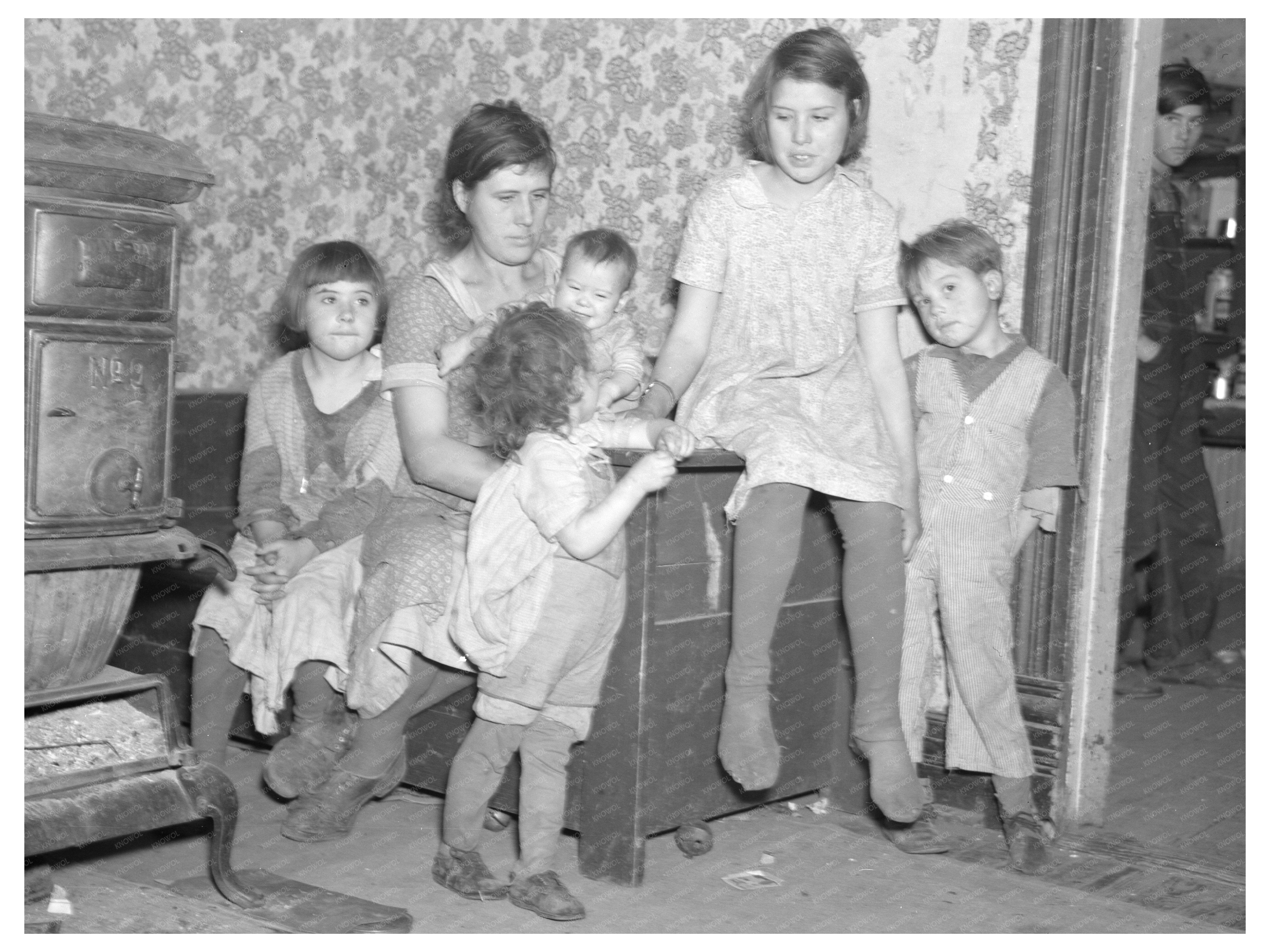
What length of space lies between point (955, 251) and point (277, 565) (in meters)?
1.44

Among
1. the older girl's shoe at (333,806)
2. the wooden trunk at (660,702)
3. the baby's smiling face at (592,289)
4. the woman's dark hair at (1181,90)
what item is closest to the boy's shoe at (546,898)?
the wooden trunk at (660,702)

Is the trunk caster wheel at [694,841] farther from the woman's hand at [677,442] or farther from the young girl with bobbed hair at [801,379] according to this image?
the woman's hand at [677,442]

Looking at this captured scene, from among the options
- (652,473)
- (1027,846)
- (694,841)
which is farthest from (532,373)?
(1027,846)

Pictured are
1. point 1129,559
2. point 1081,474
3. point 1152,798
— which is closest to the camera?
point 1081,474

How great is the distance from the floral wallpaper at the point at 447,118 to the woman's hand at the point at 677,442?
2.72 ft

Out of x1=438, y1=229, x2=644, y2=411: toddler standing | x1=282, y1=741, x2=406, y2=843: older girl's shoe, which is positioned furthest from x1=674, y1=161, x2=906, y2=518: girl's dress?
x1=282, y1=741, x2=406, y2=843: older girl's shoe

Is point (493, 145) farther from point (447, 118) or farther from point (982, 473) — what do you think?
point (982, 473)

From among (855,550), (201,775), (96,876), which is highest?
(855,550)

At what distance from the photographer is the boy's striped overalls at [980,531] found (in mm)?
2709

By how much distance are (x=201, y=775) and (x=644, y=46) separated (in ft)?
6.20

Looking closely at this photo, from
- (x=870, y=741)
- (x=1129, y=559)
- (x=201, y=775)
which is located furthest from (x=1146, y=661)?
(x=201, y=775)

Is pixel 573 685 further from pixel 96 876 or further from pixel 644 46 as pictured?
pixel 644 46

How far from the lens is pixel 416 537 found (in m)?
2.62
